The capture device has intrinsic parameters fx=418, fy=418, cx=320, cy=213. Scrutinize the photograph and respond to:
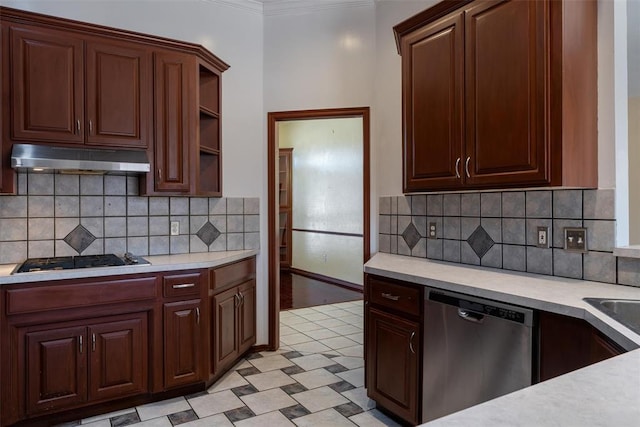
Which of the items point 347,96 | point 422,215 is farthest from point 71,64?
point 422,215

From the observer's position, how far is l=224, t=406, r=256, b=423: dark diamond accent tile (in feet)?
7.95

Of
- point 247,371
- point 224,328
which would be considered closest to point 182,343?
point 224,328

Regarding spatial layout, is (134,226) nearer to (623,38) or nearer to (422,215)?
(422,215)

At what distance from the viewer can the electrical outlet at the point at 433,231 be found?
9.04ft

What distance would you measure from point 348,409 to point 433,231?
4.06 feet

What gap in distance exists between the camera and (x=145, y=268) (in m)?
2.53

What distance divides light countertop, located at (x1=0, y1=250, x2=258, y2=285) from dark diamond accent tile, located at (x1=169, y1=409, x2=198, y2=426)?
33.7 inches

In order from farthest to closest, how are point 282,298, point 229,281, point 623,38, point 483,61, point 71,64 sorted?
point 282,298 < point 229,281 < point 71,64 < point 483,61 < point 623,38

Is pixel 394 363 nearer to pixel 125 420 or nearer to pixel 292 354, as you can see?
pixel 292 354

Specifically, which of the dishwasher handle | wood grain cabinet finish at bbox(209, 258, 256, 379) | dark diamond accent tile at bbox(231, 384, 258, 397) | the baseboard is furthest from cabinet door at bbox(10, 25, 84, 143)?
the baseboard

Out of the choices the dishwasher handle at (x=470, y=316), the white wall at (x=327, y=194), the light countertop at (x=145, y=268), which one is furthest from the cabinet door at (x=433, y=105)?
the white wall at (x=327, y=194)

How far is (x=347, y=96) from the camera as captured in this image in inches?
134

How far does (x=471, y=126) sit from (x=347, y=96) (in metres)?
1.47

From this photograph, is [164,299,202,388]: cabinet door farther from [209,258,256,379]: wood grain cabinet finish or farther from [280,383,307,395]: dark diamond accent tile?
[280,383,307,395]: dark diamond accent tile
